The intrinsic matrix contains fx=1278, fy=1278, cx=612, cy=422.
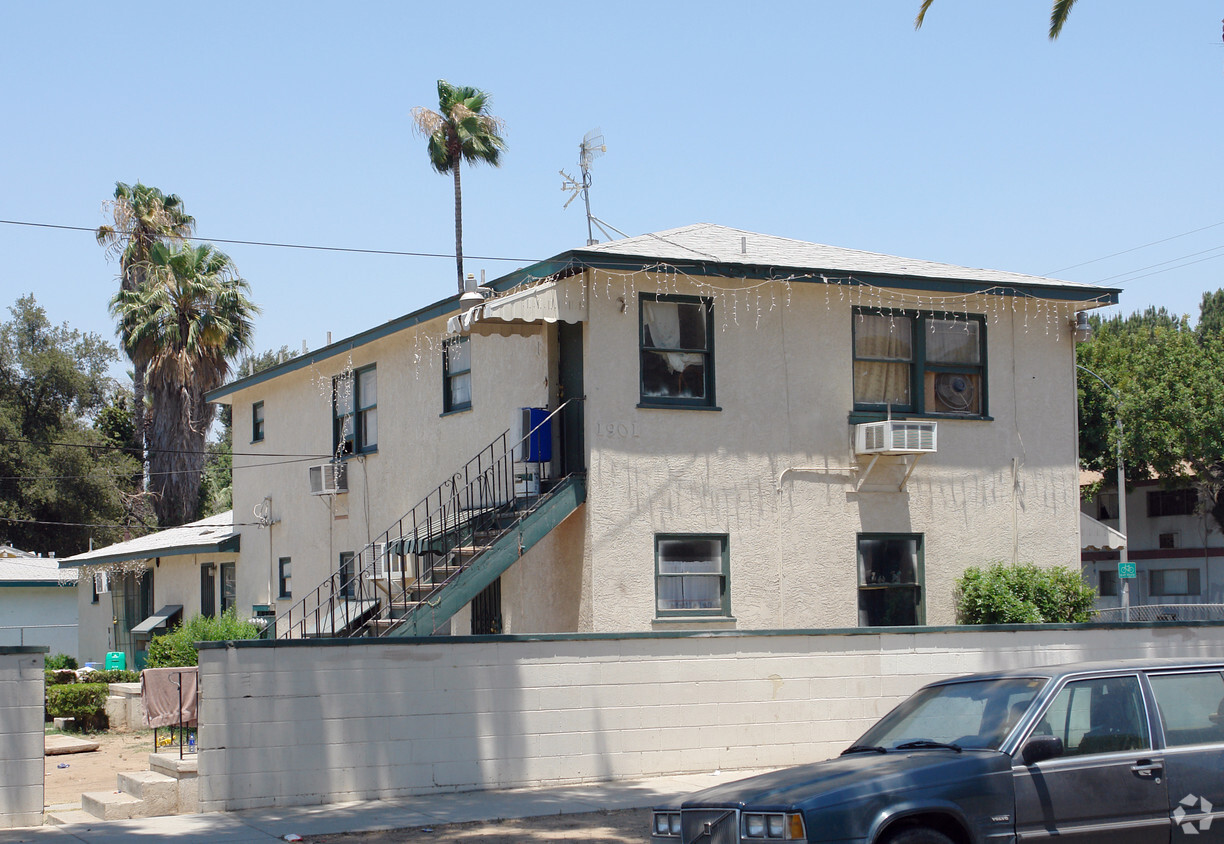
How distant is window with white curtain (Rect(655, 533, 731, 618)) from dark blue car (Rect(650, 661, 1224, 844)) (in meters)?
7.43

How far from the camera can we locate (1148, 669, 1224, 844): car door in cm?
754

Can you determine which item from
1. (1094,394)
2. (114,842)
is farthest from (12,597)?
(1094,394)

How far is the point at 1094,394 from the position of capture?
4303 centimetres

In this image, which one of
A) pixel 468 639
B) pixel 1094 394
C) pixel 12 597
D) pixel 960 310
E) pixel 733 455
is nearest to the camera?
pixel 468 639

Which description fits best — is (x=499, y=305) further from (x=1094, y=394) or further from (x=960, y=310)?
(x=1094, y=394)

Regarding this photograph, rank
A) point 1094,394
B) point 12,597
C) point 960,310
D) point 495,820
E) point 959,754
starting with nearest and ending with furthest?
1. point 959,754
2. point 495,820
3. point 960,310
4. point 12,597
5. point 1094,394

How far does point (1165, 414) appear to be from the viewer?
4119 centimetres

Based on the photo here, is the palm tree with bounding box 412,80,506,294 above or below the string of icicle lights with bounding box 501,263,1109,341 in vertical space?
Answer: above

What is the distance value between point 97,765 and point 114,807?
542 centimetres

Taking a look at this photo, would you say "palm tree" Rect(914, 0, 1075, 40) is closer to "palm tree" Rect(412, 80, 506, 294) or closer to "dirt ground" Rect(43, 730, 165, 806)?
"dirt ground" Rect(43, 730, 165, 806)

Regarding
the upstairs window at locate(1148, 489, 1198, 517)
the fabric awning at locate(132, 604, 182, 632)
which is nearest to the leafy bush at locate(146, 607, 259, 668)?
the fabric awning at locate(132, 604, 182, 632)

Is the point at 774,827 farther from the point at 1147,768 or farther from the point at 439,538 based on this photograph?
the point at 439,538

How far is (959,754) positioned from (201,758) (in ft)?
22.0

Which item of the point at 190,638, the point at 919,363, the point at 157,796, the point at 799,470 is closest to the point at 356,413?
the point at 190,638
